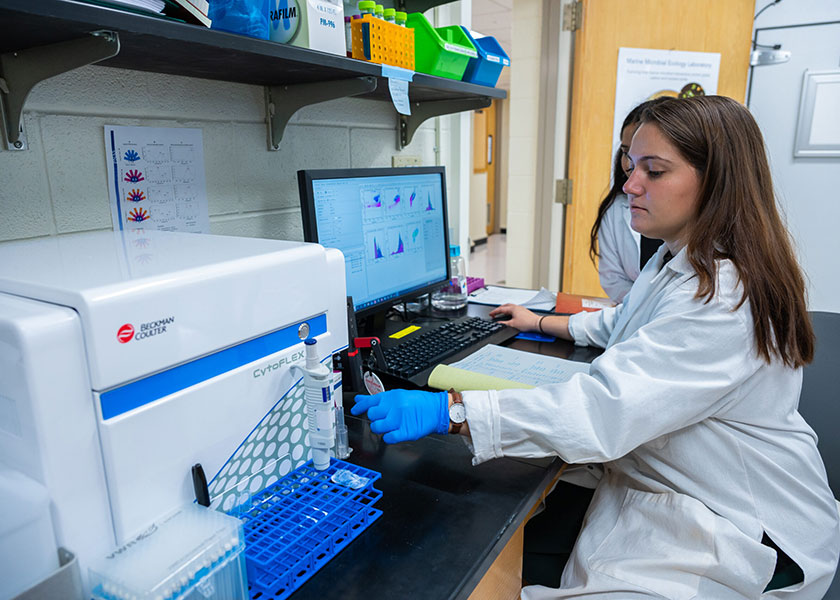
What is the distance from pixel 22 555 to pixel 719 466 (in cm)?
95

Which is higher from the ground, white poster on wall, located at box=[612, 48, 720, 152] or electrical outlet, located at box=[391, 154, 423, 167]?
white poster on wall, located at box=[612, 48, 720, 152]

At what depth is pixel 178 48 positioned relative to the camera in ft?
2.83

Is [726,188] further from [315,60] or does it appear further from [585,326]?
[315,60]

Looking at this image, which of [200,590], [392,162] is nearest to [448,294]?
[392,162]

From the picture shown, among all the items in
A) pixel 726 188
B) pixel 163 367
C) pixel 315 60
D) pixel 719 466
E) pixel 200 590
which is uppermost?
pixel 315 60

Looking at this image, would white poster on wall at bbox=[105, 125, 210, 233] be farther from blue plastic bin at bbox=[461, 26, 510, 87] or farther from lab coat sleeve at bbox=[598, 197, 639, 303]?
lab coat sleeve at bbox=[598, 197, 639, 303]

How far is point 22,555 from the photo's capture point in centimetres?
49

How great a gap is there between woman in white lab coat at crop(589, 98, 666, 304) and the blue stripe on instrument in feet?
5.03

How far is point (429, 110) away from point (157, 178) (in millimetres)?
908

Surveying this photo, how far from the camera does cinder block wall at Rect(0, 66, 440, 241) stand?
93 centimetres

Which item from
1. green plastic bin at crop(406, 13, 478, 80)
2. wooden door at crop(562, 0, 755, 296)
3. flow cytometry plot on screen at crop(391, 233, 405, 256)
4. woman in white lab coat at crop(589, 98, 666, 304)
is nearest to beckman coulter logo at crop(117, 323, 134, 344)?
flow cytometry plot on screen at crop(391, 233, 405, 256)

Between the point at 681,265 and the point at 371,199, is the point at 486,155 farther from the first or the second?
the point at 681,265

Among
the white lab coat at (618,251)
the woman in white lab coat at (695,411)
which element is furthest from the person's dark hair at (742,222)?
the white lab coat at (618,251)

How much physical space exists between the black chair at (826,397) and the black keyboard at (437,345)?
2.24 ft
